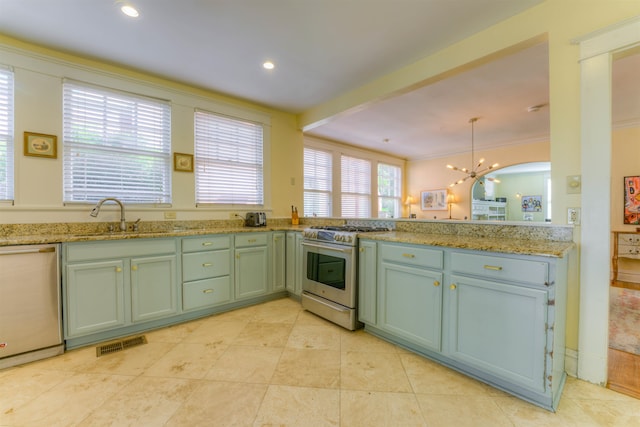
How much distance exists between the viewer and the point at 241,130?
369 centimetres

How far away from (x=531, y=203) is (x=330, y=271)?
356 inches

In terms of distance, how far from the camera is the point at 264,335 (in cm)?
246

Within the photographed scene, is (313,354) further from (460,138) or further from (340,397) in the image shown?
(460,138)

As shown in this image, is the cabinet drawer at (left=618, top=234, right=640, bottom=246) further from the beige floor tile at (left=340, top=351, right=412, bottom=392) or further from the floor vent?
the floor vent

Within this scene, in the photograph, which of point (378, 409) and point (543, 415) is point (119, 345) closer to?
point (378, 409)

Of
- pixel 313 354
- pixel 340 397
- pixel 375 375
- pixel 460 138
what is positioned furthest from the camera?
pixel 460 138

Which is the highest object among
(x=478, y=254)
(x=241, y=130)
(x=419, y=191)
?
(x=241, y=130)

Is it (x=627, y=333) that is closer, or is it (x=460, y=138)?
(x=627, y=333)

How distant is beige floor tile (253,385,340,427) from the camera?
1.46 metres

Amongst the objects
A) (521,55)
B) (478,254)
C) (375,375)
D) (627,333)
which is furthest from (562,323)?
(521,55)

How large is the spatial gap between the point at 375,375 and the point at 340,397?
33cm

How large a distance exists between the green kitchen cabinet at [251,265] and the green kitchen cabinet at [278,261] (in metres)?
0.09

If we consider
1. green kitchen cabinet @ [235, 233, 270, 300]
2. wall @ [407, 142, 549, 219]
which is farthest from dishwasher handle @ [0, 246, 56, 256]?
wall @ [407, 142, 549, 219]

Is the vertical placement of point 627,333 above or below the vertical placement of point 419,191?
below
